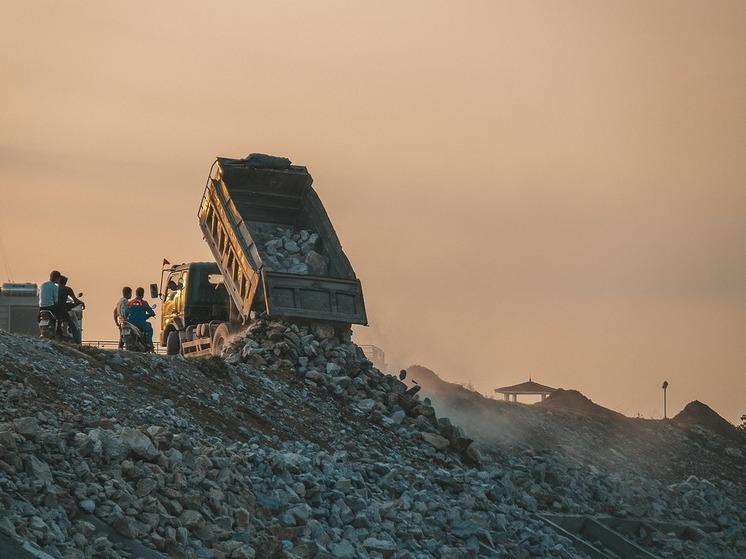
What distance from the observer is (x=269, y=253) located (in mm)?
25672

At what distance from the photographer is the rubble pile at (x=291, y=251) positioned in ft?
83.9

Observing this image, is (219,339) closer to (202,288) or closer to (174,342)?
(202,288)

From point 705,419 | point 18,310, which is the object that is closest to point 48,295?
point 18,310

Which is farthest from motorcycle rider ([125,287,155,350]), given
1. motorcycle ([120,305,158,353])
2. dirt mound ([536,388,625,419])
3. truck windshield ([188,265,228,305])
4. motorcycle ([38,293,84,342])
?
dirt mound ([536,388,625,419])

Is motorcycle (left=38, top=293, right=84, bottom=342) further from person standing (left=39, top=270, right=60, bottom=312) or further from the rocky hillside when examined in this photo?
the rocky hillside

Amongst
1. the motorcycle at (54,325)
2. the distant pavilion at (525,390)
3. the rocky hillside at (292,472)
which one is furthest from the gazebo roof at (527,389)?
the motorcycle at (54,325)

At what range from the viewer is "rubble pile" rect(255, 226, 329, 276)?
2558 cm

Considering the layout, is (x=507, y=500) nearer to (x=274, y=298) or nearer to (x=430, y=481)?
(x=430, y=481)

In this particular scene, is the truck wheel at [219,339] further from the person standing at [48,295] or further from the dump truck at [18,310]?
the dump truck at [18,310]

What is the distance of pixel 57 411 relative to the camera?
17469 millimetres

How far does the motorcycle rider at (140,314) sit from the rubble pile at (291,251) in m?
2.56

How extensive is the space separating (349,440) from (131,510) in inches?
338

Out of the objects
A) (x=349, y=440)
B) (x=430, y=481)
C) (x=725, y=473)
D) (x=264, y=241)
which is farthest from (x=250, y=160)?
(x=725, y=473)

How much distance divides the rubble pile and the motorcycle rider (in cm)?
256
